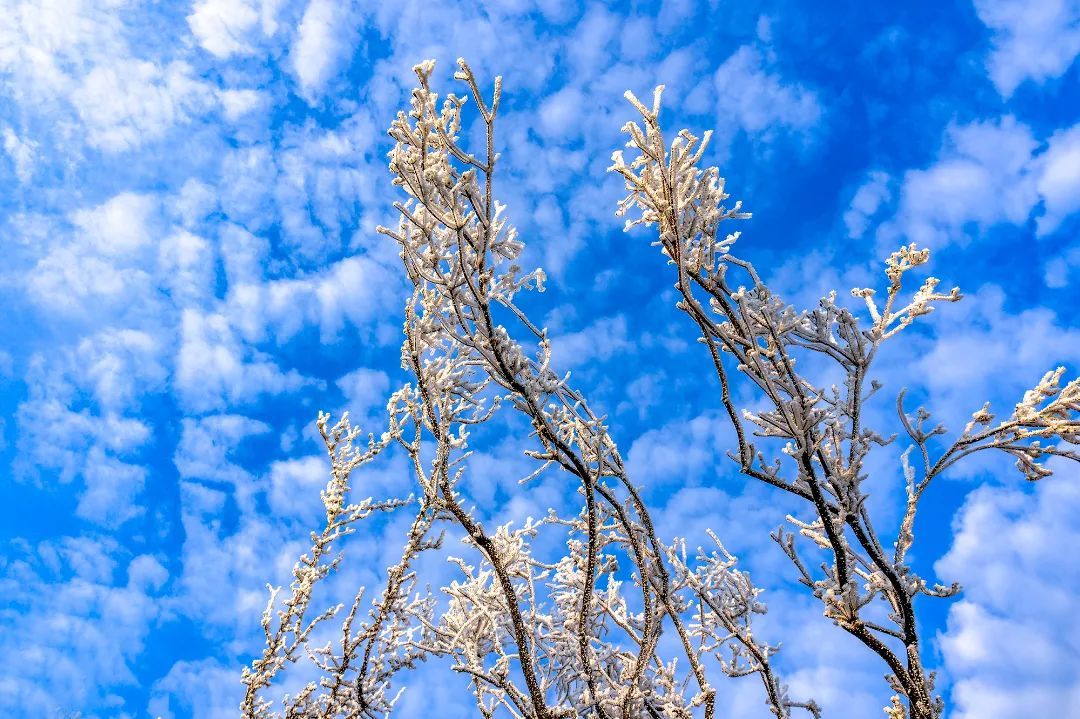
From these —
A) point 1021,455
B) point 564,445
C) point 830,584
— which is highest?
point 564,445

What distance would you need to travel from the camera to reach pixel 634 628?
5977mm

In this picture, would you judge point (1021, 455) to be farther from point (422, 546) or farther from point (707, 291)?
point (422, 546)

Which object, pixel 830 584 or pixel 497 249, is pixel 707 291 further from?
pixel 830 584

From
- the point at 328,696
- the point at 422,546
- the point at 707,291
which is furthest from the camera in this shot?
the point at 328,696

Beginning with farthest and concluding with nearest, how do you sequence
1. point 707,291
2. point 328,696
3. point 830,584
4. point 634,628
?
1. point 328,696
2. point 634,628
3. point 830,584
4. point 707,291

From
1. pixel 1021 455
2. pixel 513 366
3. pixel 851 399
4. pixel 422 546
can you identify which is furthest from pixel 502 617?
pixel 1021 455

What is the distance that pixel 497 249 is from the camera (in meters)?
3.87

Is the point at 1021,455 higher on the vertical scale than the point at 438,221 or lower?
lower

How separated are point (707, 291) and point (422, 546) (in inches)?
161

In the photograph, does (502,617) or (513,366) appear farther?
(502,617)

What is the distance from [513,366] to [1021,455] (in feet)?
10.0

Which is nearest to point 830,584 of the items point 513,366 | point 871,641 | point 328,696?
point 871,641

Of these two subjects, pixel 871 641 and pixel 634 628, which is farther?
pixel 634 628

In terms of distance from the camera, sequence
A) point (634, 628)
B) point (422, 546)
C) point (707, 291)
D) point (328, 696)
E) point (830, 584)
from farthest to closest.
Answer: point (328, 696)
point (422, 546)
point (634, 628)
point (830, 584)
point (707, 291)
